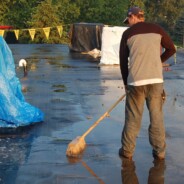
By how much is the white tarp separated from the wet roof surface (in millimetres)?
7180

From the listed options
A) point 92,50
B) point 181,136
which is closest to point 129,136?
point 181,136

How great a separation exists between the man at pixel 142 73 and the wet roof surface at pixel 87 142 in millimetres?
303

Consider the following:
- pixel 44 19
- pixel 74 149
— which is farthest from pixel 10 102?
pixel 44 19

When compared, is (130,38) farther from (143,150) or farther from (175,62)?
(175,62)

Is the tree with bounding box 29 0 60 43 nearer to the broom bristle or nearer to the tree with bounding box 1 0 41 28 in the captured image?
the tree with bounding box 1 0 41 28

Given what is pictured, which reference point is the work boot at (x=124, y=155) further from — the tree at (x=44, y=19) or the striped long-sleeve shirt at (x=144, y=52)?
the tree at (x=44, y=19)

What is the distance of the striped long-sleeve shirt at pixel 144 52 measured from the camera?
5941mm

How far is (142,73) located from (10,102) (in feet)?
9.50

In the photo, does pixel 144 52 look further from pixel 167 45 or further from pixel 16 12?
pixel 16 12

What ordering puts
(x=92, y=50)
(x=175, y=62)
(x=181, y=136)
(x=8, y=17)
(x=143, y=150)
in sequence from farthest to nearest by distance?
(x=8, y=17) < (x=92, y=50) < (x=175, y=62) < (x=181, y=136) < (x=143, y=150)

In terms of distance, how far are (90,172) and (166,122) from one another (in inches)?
Answer: 123

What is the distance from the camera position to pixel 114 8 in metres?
46.6

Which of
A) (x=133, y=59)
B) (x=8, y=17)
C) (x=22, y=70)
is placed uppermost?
(x=133, y=59)

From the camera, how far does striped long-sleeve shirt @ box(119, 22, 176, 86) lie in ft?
19.5
